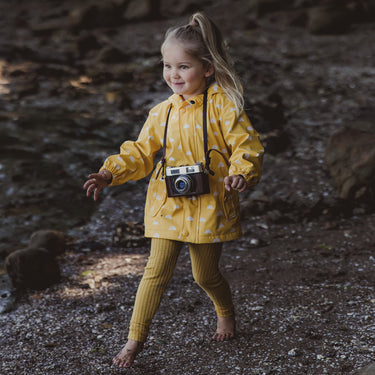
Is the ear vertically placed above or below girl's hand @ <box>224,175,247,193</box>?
above

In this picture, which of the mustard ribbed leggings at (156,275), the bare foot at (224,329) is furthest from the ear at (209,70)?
the bare foot at (224,329)

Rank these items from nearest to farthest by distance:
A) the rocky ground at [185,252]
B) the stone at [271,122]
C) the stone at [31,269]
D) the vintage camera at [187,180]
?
the vintage camera at [187,180] → the rocky ground at [185,252] → the stone at [31,269] → the stone at [271,122]

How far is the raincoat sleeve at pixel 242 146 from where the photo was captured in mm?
2529

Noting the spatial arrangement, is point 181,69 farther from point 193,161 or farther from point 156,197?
point 156,197

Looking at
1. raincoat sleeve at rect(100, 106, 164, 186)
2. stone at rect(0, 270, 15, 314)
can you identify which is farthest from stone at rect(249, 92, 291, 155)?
raincoat sleeve at rect(100, 106, 164, 186)

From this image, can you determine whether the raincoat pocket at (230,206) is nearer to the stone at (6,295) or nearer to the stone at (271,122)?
the stone at (6,295)

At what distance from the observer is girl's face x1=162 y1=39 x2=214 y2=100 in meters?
2.66

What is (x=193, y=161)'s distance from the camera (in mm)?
2732

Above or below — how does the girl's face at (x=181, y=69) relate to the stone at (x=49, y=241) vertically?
above

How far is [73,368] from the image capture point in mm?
2801

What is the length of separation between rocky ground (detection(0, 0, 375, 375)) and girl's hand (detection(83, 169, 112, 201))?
3.03 ft

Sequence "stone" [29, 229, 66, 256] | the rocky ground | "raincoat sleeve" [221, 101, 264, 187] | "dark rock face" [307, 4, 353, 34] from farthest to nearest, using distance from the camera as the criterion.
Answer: "dark rock face" [307, 4, 353, 34] < "stone" [29, 229, 66, 256] < the rocky ground < "raincoat sleeve" [221, 101, 264, 187]

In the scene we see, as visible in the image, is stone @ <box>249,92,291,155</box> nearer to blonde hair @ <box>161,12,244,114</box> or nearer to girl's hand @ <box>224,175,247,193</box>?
blonde hair @ <box>161,12,244,114</box>

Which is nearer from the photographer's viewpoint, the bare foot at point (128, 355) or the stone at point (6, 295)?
the bare foot at point (128, 355)
